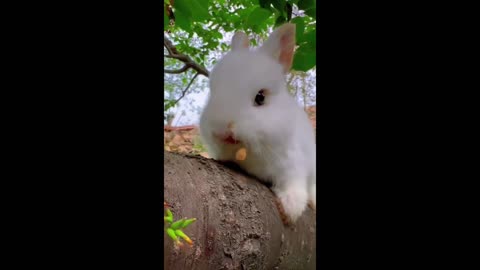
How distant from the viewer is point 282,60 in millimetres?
1253

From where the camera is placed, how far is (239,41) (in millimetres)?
1202

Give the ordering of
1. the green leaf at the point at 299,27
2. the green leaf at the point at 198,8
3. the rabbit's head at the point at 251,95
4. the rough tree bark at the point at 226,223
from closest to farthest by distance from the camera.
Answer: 1. the rough tree bark at the point at 226,223
2. the green leaf at the point at 198,8
3. the rabbit's head at the point at 251,95
4. the green leaf at the point at 299,27

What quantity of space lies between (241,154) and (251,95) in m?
0.16

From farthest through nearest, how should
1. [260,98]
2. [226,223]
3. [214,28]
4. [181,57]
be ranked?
[214,28], [260,98], [181,57], [226,223]

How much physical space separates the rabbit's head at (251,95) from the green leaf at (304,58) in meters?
0.02

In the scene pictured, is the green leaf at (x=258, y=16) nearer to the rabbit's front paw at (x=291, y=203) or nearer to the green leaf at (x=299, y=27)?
the green leaf at (x=299, y=27)

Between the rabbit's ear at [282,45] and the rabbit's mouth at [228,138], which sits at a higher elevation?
the rabbit's ear at [282,45]

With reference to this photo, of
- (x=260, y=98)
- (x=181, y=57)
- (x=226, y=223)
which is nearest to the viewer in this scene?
(x=226, y=223)

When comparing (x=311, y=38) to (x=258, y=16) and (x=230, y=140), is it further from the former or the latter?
(x=230, y=140)

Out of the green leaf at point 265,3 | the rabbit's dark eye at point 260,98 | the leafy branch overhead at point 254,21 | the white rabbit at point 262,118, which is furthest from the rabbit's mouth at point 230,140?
the green leaf at point 265,3

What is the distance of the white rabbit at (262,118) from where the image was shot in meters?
1.11

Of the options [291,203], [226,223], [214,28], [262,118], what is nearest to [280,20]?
[214,28]
